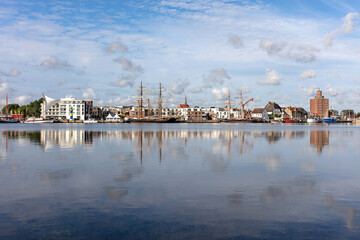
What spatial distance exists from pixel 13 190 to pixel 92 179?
3.38 m

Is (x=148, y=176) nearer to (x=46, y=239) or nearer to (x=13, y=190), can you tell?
(x=13, y=190)

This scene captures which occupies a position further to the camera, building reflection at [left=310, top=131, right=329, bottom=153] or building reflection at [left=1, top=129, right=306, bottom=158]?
building reflection at [left=310, top=131, right=329, bottom=153]

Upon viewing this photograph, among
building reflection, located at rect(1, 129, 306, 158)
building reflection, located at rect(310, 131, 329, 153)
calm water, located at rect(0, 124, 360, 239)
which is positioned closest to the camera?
calm water, located at rect(0, 124, 360, 239)

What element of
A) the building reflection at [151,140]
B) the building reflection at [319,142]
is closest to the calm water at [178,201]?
the building reflection at [151,140]

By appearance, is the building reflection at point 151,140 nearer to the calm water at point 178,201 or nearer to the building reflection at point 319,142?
the building reflection at point 319,142

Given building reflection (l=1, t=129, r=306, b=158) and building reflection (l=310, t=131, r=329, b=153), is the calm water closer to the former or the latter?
building reflection (l=1, t=129, r=306, b=158)

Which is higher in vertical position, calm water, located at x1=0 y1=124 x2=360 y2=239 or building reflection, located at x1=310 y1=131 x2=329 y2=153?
calm water, located at x1=0 y1=124 x2=360 y2=239

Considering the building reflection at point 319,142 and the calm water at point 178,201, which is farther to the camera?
the building reflection at point 319,142

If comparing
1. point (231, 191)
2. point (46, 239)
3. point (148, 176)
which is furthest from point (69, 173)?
point (46, 239)

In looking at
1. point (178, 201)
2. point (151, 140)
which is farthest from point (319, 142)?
point (178, 201)

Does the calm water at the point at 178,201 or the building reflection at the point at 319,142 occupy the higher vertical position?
the calm water at the point at 178,201

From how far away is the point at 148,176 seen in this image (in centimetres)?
1576


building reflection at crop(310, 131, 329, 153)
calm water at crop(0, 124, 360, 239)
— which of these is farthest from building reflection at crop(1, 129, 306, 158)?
calm water at crop(0, 124, 360, 239)

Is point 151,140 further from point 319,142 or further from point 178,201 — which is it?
point 178,201
